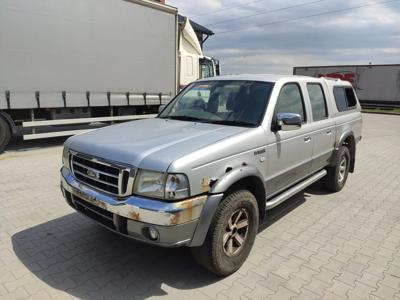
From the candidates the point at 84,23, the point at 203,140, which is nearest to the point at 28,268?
the point at 203,140

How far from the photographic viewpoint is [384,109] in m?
28.8

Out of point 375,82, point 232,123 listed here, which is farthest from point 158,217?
point 375,82

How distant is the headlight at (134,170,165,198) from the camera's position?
2686 millimetres

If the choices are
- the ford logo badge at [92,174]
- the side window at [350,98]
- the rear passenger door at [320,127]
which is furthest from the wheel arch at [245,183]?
the side window at [350,98]

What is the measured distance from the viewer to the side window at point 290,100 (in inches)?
159

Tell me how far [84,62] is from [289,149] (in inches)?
266

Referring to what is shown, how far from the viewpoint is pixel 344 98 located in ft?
19.7

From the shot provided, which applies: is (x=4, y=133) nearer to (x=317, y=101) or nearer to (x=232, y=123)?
(x=232, y=123)

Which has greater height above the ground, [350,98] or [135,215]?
→ [350,98]

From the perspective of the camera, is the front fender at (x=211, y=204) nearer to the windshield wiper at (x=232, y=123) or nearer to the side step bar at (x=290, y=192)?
the windshield wiper at (x=232, y=123)

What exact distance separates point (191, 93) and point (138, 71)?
6106 millimetres

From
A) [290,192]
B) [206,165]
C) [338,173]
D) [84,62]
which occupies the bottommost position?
[338,173]

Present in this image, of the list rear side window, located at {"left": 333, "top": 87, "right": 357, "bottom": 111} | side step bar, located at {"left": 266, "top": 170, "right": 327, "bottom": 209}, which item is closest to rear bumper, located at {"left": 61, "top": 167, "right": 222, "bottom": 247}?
side step bar, located at {"left": 266, "top": 170, "right": 327, "bottom": 209}

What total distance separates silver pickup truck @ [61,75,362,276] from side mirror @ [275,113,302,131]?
1cm
